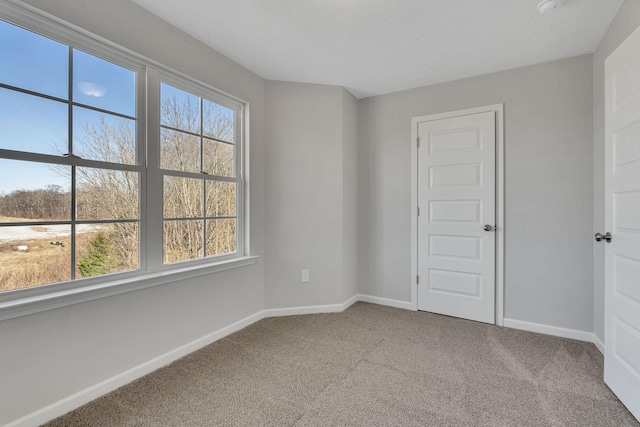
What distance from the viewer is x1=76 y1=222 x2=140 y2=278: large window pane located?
5.80 ft

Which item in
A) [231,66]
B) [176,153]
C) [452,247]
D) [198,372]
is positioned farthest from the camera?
[452,247]

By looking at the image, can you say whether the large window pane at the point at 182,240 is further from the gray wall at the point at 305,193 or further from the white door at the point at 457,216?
the white door at the point at 457,216

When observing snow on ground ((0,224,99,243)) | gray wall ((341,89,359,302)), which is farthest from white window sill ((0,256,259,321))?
gray wall ((341,89,359,302))

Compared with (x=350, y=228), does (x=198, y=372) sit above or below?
below

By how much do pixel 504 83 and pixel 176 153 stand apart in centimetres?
297

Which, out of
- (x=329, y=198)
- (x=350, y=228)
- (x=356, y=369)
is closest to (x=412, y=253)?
(x=350, y=228)

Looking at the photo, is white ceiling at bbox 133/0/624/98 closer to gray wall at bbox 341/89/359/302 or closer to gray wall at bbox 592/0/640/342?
gray wall at bbox 592/0/640/342

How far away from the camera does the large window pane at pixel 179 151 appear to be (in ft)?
7.25

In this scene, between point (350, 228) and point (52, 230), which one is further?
point (350, 228)

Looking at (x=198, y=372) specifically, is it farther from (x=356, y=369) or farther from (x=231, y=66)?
(x=231, y=66)

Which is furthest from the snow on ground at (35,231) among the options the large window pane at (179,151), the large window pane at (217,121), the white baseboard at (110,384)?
the large window pane at (217,121)

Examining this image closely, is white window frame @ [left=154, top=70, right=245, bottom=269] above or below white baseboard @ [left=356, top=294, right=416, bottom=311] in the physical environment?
above

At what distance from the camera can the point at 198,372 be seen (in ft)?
6.69

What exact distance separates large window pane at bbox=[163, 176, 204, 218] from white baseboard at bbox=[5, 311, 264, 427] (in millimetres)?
996
